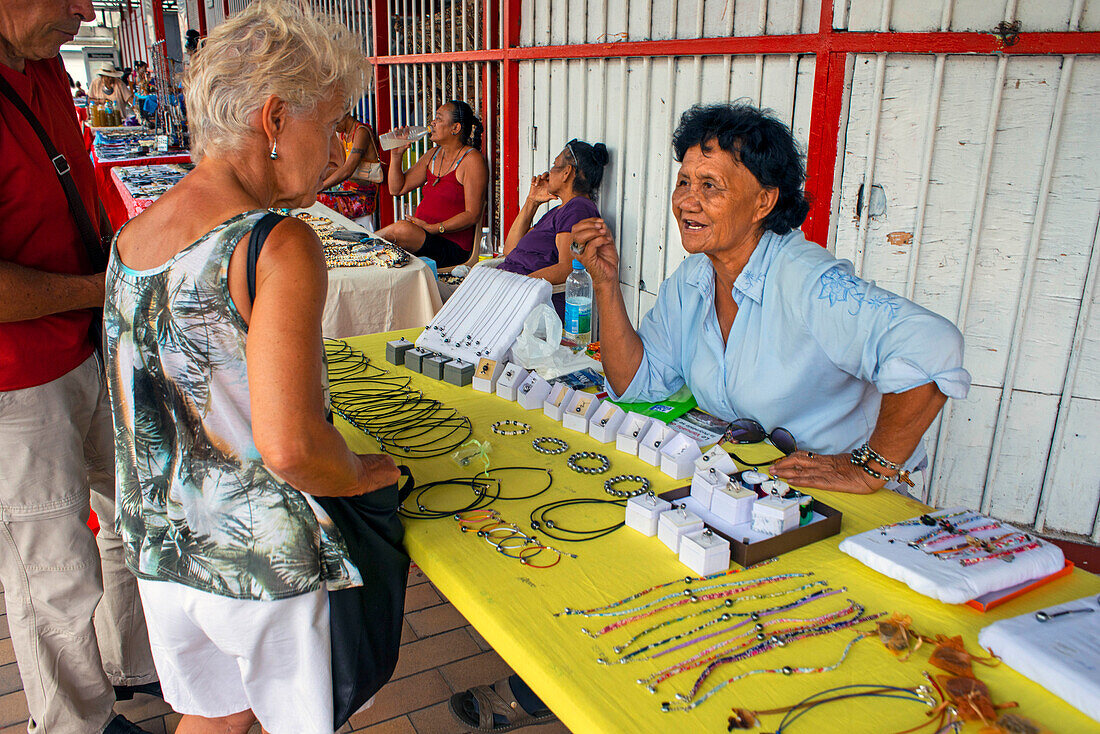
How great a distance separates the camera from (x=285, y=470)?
118 cm

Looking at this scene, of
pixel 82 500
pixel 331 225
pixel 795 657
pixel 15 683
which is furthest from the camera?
pixel 331 225

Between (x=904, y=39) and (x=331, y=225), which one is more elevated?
(x=904, y=39)

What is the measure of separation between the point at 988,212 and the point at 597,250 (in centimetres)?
161

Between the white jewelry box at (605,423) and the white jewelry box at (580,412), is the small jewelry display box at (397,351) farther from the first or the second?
the white jewelry box at (605,423)

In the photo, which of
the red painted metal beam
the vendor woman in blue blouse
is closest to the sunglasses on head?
the vendor woman in blue blouse

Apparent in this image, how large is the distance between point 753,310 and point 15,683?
8.35 feet

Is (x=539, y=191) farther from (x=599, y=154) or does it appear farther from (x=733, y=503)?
(x=733, y=503)

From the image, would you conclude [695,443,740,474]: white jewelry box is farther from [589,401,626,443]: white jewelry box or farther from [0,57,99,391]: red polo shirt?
[0,57,99,391]: red polo shirt

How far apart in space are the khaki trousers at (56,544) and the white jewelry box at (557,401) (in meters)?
1.22

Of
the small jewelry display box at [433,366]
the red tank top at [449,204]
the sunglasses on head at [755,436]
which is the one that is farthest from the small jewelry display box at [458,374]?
the red tank top at [449,204]

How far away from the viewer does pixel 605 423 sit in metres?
1.90

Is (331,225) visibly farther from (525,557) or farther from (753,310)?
(525,557)

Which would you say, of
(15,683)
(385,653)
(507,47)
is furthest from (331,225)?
(385,653)

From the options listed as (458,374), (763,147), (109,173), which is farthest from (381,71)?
(763,147)
